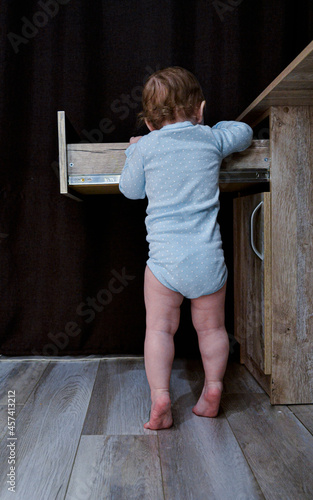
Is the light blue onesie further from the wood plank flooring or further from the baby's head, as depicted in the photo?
the wood plank flooring

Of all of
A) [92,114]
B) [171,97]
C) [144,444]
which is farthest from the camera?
[92,114]

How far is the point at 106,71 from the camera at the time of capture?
5.86ft

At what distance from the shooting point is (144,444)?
1.12 meters

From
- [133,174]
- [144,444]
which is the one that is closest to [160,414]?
[144,444]

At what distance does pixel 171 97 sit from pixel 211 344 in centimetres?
69

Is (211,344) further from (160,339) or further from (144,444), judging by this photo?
(144,444)

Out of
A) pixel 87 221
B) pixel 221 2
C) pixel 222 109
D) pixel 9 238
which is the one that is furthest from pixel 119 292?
pixel 221 2

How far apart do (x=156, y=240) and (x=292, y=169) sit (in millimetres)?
459

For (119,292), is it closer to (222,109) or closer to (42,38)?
(222,109)

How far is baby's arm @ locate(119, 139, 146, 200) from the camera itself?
125cm

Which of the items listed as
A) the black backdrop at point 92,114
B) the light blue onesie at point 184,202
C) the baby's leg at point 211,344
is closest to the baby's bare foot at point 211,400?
the baby's leg at point 211,344

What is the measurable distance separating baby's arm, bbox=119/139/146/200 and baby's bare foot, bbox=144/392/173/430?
0.56 m

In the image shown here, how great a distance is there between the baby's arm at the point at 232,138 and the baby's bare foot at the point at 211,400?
0.64 m

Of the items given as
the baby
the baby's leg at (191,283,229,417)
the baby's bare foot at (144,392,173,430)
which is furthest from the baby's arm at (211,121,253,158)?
the baby's bare foot at (144,392,173,430)
